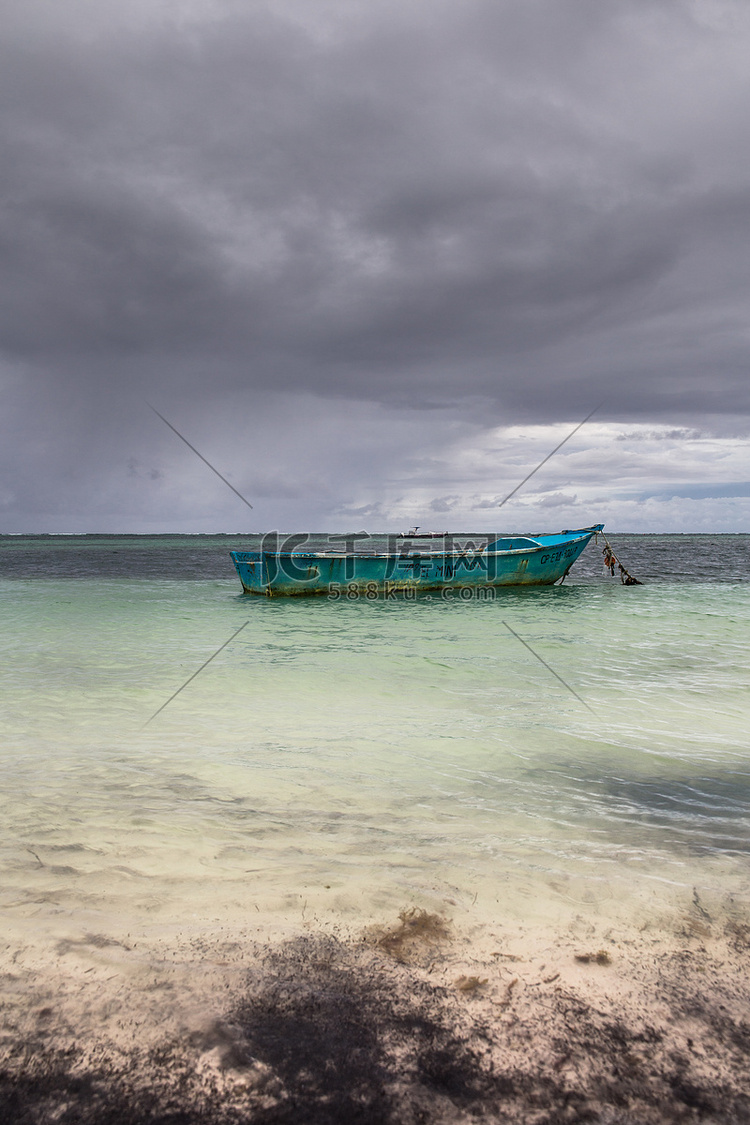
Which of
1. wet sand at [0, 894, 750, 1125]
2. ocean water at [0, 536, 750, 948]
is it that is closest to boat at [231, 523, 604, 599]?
ocean water at [0, 536, 750, 948]

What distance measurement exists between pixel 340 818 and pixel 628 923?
7.00ft

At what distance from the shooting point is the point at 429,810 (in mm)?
4559

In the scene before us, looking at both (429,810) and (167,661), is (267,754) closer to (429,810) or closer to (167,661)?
(429,810)

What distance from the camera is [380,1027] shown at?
2.12 metres

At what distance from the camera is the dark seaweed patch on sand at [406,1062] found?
1795 millimetres

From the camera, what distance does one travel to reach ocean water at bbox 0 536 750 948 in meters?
3.17

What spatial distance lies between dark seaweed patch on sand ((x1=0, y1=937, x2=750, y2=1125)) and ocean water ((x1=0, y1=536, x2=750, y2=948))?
0.64 metres

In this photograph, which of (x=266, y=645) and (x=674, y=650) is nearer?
(x=674, y=650)

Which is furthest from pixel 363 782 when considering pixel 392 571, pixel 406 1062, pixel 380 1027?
pixel 392 571

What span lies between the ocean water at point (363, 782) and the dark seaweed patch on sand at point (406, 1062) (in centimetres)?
64

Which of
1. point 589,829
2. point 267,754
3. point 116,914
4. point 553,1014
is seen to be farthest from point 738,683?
point 116,914

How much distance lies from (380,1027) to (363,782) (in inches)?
123

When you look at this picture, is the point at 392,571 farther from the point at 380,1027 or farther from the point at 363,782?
the point at 380,1027

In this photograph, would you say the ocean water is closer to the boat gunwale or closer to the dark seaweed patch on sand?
the dark seaweed patch on sand
